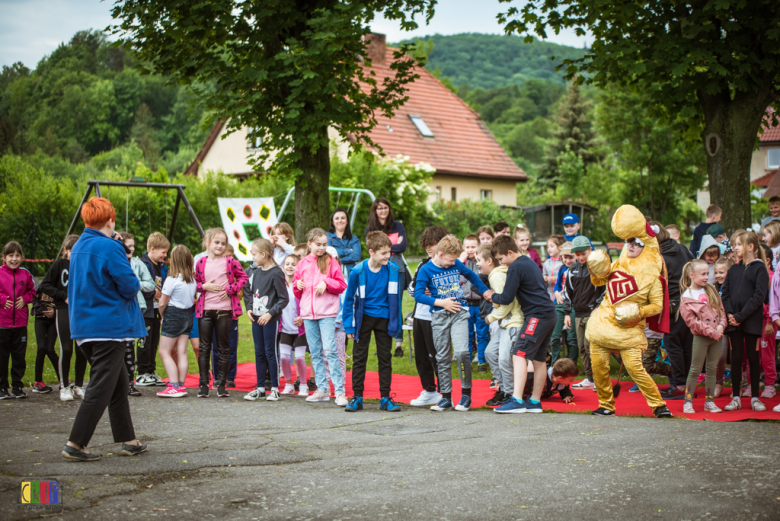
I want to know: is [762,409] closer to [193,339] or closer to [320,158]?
[193,339]

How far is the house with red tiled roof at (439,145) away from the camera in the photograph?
38781 mm

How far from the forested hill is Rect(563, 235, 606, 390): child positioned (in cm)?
17134

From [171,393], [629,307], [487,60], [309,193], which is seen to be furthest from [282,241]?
[487,60]

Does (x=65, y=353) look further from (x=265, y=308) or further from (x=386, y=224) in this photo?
(x=386, y=224)

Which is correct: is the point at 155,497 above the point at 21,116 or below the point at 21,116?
below

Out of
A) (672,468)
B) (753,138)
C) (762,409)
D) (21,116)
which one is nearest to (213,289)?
(672,468)

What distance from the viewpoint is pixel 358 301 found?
8023mm

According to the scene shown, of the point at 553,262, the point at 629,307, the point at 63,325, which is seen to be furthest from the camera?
the point at 553,262

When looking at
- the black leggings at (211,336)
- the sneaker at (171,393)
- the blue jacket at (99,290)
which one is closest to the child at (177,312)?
the sneaker at (171,393)

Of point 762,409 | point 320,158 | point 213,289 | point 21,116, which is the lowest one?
point 762,409

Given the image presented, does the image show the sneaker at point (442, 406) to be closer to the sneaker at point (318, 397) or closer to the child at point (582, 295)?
the sneaker at point (318, 397)

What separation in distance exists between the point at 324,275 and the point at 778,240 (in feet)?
17.2

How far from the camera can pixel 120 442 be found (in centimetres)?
573

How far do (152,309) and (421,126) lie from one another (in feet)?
105
